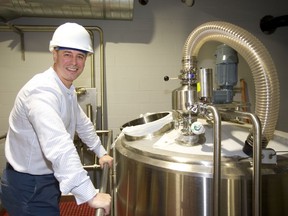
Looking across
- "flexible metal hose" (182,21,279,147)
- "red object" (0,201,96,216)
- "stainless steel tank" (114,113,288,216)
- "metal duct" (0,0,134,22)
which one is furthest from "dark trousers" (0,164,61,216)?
"metal duct" (0,0,134,22)

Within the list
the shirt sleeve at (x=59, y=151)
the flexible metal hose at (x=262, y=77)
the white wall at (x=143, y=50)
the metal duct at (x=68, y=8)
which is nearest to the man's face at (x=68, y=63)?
the shirt sleeve at (x=59, y=151)

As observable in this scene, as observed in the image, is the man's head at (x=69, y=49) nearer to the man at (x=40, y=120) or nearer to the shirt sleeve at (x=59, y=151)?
the man at (x=40, y=120)

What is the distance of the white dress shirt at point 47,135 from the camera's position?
87cm

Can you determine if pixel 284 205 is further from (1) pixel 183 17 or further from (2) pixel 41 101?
(1) pixel 183 17

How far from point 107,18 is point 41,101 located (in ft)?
5.76

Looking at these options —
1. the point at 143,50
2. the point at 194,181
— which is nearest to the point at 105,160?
the point at 194,181

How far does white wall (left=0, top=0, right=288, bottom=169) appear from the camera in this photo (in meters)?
2.59

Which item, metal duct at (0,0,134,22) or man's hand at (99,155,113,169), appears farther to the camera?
metal duct at (0,0,134,22)

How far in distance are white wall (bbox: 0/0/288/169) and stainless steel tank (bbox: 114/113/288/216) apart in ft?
5.31

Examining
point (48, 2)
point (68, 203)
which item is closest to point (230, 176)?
point (68, 203)

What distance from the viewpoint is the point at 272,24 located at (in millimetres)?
2674

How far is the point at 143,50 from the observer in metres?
2.71

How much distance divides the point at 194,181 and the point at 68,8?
1.95 m

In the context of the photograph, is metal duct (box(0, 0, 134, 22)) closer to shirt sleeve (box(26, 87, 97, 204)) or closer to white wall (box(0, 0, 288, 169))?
white wall (box(0, 0, 288, 169))
